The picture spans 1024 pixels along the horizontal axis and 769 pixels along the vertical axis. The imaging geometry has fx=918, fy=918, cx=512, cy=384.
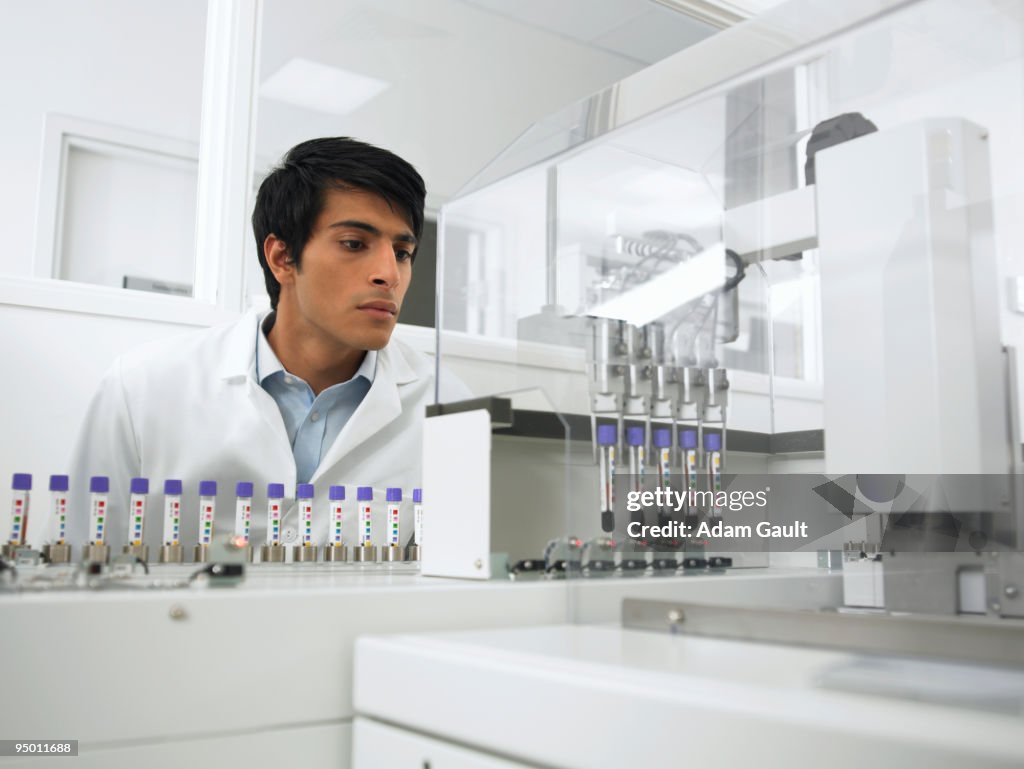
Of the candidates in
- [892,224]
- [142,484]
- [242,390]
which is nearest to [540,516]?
[892,224]

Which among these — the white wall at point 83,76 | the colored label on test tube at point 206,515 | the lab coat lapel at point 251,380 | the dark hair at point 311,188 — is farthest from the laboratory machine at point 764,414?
the white wall at point 83,76

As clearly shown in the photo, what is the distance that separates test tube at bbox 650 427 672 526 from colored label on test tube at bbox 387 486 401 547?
28.7 inches

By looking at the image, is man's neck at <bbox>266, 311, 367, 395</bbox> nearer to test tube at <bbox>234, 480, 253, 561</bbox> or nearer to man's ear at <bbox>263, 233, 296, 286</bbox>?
man's ear at <bbox>263, 233, 296, 286</bbox>

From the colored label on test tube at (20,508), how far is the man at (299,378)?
0.40ft

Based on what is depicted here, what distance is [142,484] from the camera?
1450 millimetres

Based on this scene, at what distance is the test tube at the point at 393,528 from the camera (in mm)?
1524

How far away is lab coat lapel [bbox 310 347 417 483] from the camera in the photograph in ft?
5.90

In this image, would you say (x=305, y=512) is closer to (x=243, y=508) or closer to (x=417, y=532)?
(x=243, y=508)

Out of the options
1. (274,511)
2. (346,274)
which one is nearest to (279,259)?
(346,274)

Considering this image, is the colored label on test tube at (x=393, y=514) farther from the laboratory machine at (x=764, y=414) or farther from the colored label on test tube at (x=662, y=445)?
the colored label on test tube at (x=662, y=445)

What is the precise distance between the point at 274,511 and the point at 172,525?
20 centimetres

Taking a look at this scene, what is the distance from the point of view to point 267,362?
1851 millimetres

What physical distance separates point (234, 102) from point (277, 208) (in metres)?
0.29

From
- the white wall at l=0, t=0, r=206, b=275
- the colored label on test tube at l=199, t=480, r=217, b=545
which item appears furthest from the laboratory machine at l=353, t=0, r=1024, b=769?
the white wall at l=0, t=0, r=206, b=275
